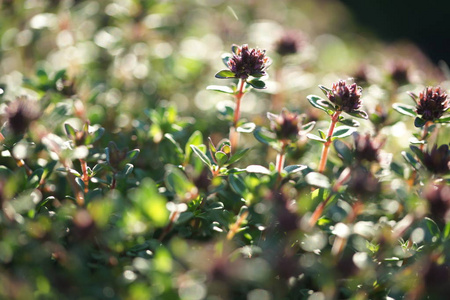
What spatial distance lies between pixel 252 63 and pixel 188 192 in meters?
0.40

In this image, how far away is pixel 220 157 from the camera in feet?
3.64

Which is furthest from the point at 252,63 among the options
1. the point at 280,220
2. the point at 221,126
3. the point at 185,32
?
the point at 185,32

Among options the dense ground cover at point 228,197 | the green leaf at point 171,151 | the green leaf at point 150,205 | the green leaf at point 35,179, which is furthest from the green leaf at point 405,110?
the green leaf at point 35,179

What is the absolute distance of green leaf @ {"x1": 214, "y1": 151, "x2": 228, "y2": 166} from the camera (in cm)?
110

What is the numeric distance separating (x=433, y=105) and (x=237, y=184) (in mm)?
574

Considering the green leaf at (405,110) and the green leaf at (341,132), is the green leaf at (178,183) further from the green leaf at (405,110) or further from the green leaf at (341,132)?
the green leaf at (405,110)

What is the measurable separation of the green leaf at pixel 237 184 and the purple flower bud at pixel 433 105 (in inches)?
20.9

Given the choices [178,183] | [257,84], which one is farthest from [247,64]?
[178,183]

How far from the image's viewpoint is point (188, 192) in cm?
106

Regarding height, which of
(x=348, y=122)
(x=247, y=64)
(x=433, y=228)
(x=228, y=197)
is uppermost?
(x=247, y=64)

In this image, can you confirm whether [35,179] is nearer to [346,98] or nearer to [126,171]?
[126,171]

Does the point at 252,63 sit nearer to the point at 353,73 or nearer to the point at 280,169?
the point at 280,169

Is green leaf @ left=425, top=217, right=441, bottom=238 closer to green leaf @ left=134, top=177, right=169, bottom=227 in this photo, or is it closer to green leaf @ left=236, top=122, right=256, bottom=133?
green leaf @ left=236, top=122, right=256, bottom=133

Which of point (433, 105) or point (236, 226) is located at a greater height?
point (433, 105)
